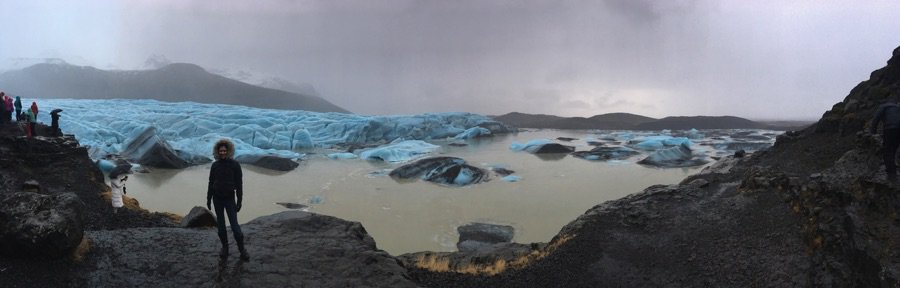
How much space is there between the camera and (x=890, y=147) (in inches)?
256

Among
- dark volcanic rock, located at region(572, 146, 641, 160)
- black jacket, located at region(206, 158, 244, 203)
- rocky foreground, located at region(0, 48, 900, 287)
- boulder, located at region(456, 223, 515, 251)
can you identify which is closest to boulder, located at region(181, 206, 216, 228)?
rocky foreground, located at region(0, 48, 900, 287)

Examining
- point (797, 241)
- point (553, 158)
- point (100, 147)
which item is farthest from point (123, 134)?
point (797, 241)

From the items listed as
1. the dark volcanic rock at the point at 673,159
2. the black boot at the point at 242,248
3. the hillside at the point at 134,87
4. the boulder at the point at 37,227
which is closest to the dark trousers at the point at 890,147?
the black boot at the point at 242,248

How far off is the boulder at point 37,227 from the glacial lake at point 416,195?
749cm

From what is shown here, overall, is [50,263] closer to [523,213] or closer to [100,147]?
[523,213]

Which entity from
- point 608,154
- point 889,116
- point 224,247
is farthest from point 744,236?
point 608,154

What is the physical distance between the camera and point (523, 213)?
639 inches

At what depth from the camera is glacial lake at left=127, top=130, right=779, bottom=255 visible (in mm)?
14508

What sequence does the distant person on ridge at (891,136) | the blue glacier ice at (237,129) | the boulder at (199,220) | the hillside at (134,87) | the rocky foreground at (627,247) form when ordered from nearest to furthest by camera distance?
the rocky foreground at (627,247), the distant person on ridge at (891,136), the boulder at (199,220), the blue glacier ice at (237,129), the hillside at (134,87)

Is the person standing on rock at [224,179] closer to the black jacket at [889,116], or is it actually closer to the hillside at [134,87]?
the black jacket at [889,116]

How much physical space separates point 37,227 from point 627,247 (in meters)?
8.32

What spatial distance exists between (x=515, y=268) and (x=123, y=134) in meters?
36.7

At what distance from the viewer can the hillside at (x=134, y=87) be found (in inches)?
5330

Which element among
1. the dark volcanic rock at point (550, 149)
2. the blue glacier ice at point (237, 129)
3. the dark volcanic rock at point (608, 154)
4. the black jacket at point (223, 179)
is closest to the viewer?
the black jacket at point (223, 179)
